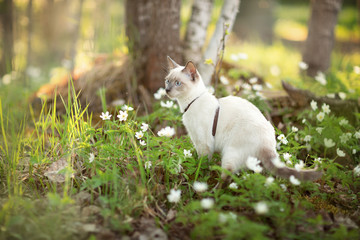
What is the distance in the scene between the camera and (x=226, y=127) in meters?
2.37

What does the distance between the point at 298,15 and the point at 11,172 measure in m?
14.9

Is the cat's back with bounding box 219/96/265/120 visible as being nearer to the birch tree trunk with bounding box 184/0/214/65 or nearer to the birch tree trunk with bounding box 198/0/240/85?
the birch tree trunk with bounding box 198/0/240/85

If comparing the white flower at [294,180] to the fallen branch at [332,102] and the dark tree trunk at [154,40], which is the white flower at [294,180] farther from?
the dark tree trunk at [154,40]

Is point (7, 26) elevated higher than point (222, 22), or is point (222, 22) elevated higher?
point (222, 22)

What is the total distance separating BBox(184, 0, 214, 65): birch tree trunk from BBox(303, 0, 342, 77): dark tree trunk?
2.04 m

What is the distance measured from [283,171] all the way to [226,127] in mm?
624

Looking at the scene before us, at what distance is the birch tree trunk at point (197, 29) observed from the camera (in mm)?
4037

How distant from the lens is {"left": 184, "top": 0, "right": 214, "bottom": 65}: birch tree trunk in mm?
4037

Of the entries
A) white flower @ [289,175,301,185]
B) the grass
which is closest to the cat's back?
the grass

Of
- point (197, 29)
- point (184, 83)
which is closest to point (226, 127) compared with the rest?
point (184, 83)

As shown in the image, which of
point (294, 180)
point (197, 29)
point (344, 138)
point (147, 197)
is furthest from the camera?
point (197, 29)

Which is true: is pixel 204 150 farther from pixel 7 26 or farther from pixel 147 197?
pixel 7 26

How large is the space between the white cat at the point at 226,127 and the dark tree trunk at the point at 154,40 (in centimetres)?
97

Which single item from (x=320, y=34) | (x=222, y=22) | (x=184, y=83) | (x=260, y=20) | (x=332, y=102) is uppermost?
(x=260, y=20)
